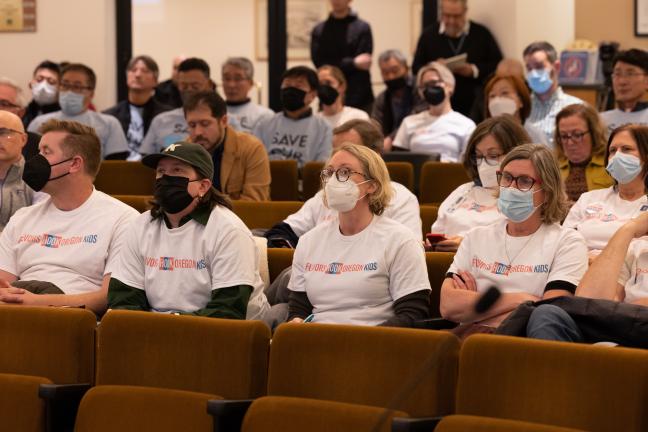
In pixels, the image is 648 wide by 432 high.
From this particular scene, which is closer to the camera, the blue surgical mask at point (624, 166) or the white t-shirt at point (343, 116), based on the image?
the blue surgical mask at point (624, 166)

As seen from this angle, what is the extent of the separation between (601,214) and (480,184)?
558 millimetres

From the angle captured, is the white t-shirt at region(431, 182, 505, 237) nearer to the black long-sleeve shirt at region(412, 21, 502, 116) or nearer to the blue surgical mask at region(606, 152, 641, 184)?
the blue surgical mask at region(606, 152, 641, 184)

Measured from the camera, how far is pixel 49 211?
175 inches

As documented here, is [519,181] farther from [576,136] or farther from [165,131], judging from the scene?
[165,131]

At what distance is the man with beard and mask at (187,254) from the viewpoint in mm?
3881

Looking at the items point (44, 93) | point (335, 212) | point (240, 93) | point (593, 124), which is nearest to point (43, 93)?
→ point (44, 93)

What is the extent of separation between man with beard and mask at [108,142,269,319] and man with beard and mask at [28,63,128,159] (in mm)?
3317

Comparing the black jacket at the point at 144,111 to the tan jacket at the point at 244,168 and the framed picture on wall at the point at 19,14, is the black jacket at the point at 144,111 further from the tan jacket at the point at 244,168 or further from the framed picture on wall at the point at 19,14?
the tan jacket at the point at 244,168

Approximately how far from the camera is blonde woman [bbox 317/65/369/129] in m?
7.44

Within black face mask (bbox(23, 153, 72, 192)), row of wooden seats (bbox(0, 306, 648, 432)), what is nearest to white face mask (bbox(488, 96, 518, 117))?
black face mask (bbox(23, 153, 72, 192))

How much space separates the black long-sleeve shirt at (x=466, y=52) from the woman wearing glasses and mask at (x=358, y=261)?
4.23m

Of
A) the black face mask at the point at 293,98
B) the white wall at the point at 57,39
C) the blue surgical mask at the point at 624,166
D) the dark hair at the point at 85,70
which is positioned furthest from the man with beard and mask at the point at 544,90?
the white wall at the point at 57,39

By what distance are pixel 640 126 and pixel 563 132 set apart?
823mm

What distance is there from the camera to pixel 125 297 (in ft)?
13.0
